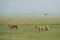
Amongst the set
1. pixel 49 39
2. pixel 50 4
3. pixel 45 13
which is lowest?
pixel 49 39

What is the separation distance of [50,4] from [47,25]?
25 centimetres

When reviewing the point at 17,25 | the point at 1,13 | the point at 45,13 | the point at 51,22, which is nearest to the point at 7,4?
the point at 1,13

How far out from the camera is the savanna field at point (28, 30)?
1.62 m

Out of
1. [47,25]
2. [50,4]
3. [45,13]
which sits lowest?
[47,25]

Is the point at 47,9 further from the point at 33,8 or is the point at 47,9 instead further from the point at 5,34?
the point at 5,34

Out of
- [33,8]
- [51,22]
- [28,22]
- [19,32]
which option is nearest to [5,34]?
[19,32]

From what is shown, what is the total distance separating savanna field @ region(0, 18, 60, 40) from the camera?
162cm

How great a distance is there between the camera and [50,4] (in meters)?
1.68

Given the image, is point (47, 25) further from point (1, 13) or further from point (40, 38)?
point (1, 13)

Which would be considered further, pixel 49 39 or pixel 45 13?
pixel 45 13

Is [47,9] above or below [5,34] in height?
above

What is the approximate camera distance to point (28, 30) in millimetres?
1679

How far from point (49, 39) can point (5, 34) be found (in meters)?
0.50

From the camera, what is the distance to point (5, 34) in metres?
1.64
